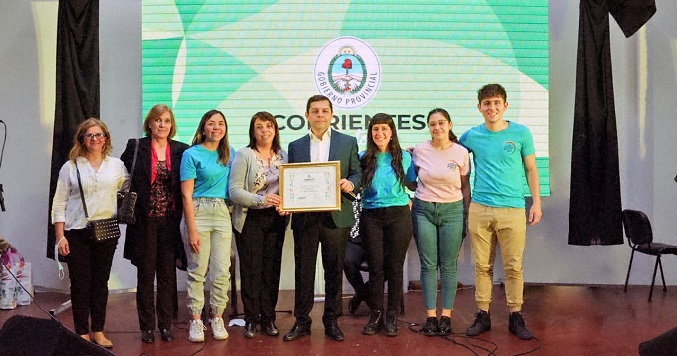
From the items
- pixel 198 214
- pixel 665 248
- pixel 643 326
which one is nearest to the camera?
pixel 198 214

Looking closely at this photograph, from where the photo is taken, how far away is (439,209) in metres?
4.03

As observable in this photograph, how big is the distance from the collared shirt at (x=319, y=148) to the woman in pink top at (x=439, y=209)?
0.59 m

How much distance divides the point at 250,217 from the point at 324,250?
511 mm

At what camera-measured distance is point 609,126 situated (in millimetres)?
5547

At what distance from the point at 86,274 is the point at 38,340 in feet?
4.89

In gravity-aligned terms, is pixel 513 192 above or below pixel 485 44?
below

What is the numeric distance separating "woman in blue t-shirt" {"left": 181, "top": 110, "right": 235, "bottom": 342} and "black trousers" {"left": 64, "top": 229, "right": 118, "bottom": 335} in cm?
49

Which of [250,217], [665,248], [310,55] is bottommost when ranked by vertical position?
[665,248]

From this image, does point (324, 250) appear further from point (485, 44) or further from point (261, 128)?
point (485, 44)

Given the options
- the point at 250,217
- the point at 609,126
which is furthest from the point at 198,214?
the point at 609,126

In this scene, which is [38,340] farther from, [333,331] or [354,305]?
[354,305]

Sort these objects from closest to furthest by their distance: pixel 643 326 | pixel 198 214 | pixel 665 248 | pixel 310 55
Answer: pixel 198 214 → pixel 643 326 → pixel 665 248 → pixel 310 55

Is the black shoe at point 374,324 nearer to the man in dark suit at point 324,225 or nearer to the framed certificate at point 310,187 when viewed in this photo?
the man in dark suit at point 324,225

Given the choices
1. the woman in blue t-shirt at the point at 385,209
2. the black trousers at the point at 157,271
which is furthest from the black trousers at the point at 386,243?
the black trousers at the point at 157,271
